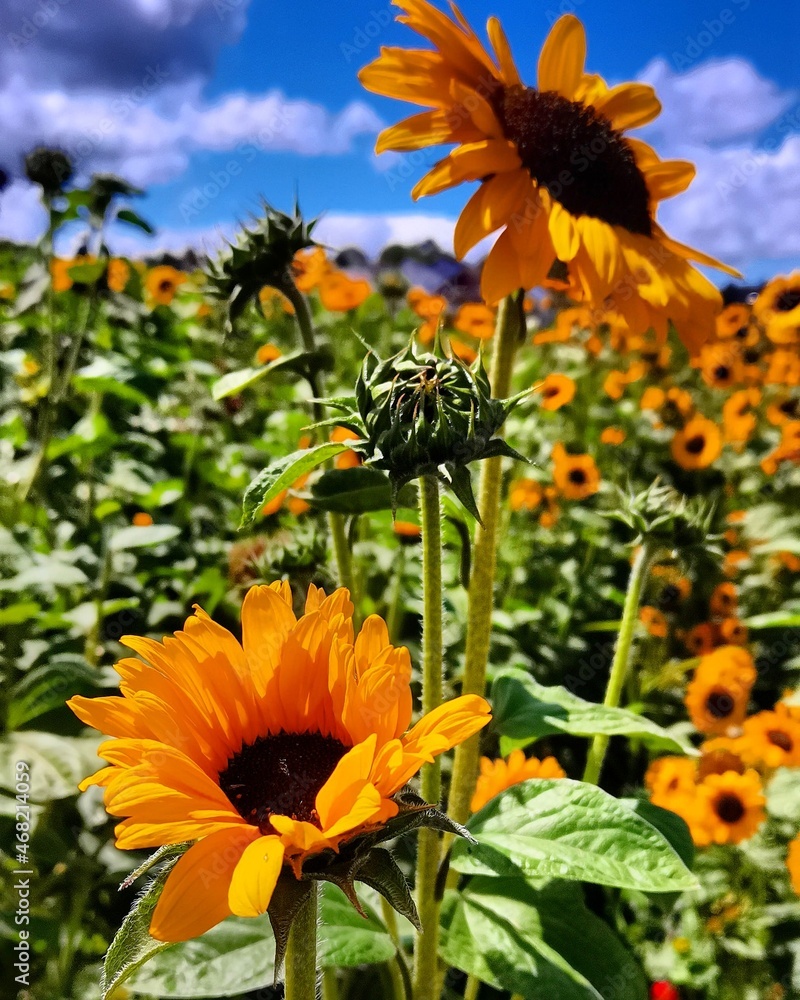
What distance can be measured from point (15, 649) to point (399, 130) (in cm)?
98

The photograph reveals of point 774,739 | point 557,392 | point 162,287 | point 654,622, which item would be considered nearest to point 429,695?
point 774,739

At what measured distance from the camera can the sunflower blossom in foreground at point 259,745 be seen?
0.57 meters

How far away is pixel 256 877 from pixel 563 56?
1008 mm

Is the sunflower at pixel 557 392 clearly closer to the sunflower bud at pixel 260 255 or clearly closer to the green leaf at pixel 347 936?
the sunflower bud at pixel 260 255

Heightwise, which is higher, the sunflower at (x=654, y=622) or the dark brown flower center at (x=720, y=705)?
the sunflower at (x=654, y=622)

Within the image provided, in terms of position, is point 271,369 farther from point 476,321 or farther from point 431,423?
point 476,321

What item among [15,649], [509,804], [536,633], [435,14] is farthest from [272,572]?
[536,633]

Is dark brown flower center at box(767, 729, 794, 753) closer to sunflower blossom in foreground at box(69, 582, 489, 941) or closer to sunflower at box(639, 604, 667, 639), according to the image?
sunflower at box(639, 604, 667, 639)

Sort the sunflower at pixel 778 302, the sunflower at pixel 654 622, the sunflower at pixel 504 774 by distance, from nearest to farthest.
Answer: the sunflower at pixel 504 774, the sunflower at pixel 654 622, the sunflower at pixel 778 302

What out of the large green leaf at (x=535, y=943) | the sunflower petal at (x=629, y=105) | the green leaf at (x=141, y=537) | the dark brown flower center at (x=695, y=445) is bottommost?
the large green leaf at (x=535, y=943)

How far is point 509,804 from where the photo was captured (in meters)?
0.88

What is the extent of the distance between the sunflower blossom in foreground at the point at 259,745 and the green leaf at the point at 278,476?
0.08 m

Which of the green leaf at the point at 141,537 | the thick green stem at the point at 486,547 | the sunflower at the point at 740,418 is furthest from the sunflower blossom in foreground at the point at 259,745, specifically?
the sunflower at the point at 740,418

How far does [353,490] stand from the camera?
90 cm
